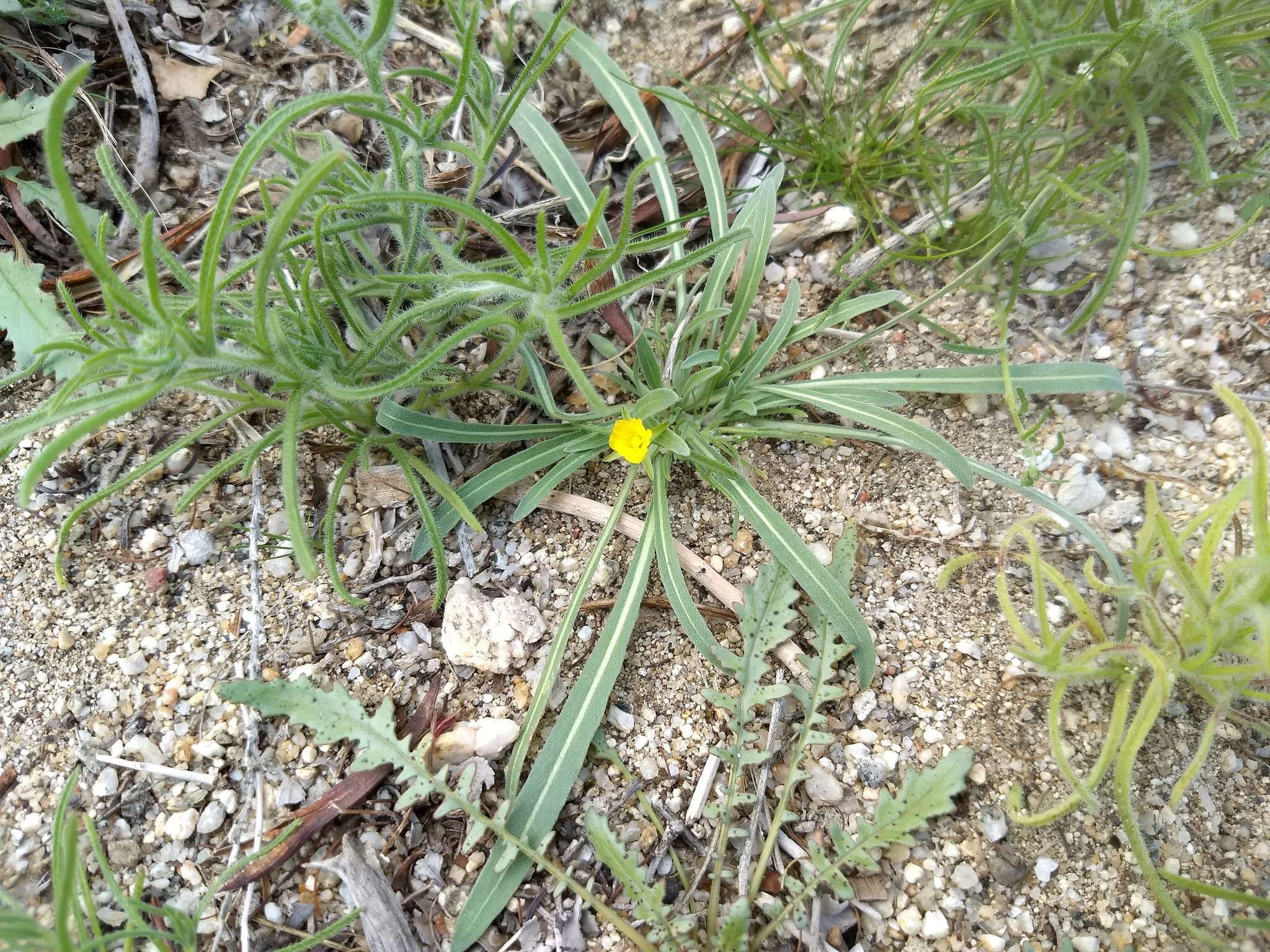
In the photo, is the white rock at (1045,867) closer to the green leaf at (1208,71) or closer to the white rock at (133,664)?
the green leaf at (1208,71)

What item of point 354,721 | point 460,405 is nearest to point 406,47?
point 460,405

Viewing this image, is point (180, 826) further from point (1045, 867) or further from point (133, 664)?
point (1045, 867)

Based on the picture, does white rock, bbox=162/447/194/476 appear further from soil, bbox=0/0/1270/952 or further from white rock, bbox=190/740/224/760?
white rock, bbox=190/740/224/760

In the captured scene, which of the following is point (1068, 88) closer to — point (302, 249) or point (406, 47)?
point (406, 47)

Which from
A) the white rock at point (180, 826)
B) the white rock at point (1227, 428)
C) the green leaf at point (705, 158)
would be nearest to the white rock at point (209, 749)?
the white rock at point (180, 826)

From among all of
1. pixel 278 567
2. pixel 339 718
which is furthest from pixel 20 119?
pixel 339 718

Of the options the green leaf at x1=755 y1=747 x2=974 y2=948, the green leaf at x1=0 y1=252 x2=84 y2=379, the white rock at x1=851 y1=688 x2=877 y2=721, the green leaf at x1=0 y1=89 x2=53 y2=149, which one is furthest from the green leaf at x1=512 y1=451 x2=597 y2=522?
the green leaf at x1=0 y1=89 x2=53 y2=149
